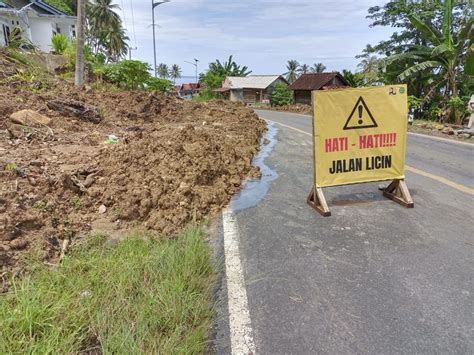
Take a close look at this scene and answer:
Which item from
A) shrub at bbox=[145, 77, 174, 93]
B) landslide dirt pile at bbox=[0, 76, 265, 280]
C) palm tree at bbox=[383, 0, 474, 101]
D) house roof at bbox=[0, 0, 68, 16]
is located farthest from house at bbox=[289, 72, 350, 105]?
landslide dirt pile at bbox=[0, 76, 265, 280]

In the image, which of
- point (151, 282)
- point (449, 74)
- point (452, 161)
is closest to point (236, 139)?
point (452, 161)

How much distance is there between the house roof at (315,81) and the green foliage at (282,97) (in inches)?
38.5

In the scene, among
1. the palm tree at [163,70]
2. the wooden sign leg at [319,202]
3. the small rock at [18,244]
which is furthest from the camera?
the palm tree at [163,70]

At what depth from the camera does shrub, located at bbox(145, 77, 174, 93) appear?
23.3 metres

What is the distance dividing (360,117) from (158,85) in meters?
22.0

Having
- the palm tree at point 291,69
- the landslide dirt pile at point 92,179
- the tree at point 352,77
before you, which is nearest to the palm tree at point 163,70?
the palm tree at point 291,69

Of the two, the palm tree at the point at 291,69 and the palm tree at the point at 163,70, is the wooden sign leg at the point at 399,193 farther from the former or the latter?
the palm tree at the point at 163,70

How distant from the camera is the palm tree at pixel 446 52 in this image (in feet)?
52.7

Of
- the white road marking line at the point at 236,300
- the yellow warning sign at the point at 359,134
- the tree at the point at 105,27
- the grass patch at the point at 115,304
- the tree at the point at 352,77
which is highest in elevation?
the tree at the point at 105,27

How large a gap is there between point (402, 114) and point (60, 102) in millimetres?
8979

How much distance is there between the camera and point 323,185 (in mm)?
4906

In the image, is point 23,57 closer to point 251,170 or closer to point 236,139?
point 236,139

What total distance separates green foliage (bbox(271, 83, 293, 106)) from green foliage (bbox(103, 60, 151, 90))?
93.7ft

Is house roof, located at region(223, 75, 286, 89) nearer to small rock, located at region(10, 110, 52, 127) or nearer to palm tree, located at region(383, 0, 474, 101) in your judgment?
palm tree, located at region(383, 0, 474, 101)
